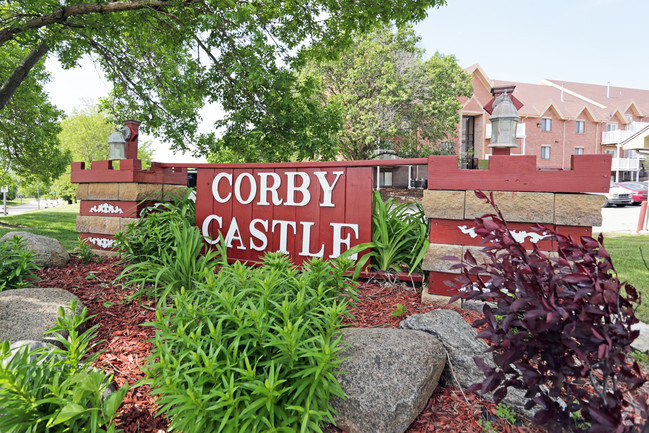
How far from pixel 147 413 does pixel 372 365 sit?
4.05 feet

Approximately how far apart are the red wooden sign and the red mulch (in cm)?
66

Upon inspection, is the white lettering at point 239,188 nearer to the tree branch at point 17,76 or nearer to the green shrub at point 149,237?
the green shrub at point 149,237

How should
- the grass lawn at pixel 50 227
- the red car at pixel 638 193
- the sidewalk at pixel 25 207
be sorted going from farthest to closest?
the sidewalk at pixel 25 207, the red car at pixel 638 193, the grass lawn at pixel 50 227

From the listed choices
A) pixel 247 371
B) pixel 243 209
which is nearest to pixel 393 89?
pixel 243 209

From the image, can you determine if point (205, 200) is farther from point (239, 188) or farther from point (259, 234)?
point (259, 234)

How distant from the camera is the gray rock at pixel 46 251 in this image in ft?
14.5

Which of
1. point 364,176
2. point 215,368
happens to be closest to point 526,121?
point 364,176

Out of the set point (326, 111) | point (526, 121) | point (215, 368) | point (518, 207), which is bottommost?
point (215, 368)

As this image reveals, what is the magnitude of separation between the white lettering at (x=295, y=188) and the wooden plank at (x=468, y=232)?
1.29 meters

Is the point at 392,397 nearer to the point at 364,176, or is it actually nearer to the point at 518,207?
the point at 518,207

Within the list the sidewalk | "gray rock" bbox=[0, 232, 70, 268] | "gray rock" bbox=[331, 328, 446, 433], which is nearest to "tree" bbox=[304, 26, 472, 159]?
"gray rock" bbox=[0, 232, 70, 268]

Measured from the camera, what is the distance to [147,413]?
213 cm

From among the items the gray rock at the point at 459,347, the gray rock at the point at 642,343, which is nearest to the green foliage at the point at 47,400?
the gray rock at the point at 459,347

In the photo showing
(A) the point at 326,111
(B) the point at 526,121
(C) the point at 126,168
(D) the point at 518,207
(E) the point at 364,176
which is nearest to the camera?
(D) the point at 518,207
